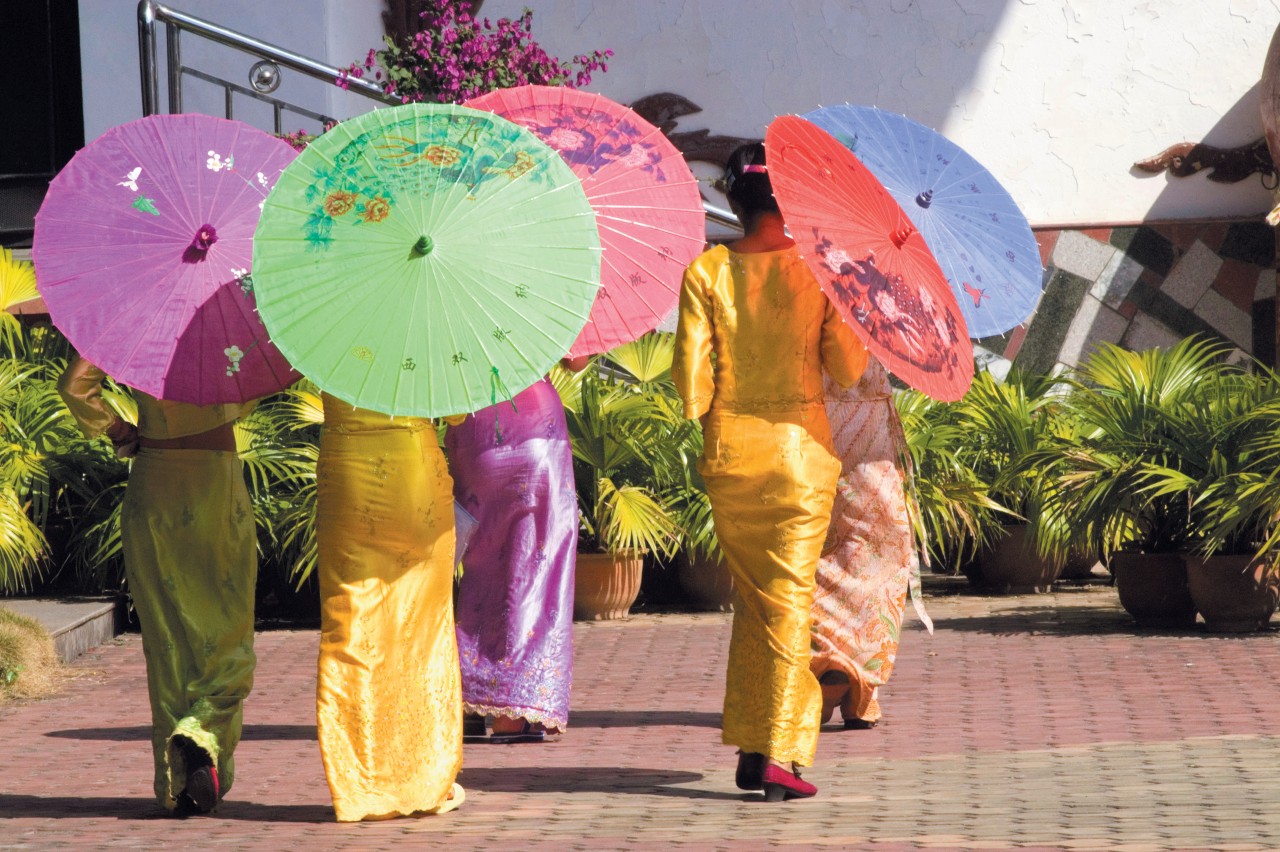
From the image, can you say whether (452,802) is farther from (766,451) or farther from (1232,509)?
(1232,509)

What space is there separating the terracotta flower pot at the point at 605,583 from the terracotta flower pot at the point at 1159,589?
7.47ft

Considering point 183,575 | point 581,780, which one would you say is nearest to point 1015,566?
point 581,780

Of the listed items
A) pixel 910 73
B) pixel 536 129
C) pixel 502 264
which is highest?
pixel 910 73

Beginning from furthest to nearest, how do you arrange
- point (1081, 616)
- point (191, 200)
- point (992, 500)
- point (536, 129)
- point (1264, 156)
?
point (1264, 156) < point (992, 500) < point (1081, 616) < point (536, 129) < point (191, 200)

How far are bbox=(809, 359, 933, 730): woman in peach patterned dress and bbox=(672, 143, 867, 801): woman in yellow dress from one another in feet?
3.18

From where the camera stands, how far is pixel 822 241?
4.78 meters

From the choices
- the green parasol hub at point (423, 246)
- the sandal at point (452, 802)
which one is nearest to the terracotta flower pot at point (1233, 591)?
the sandal at point (452, 802)

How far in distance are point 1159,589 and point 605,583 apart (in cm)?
257

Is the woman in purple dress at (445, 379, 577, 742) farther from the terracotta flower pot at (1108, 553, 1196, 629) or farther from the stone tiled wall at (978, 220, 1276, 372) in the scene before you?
the stone tiled wall at (978, 220, 1276, 372)

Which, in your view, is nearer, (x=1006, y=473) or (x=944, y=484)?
(x=1006, y=473)

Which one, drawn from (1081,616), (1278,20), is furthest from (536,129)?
(1278,20)

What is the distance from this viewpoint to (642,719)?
637 centimetres

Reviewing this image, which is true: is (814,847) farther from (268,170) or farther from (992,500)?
(992,500)

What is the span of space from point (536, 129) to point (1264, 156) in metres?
6.56
